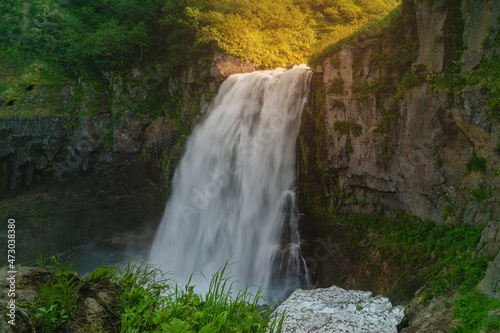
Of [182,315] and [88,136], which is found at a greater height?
[88,136]

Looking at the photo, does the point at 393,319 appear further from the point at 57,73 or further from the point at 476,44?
the point at 57,73

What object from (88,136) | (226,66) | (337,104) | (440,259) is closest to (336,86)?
(337,104)

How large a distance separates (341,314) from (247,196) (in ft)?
16.0

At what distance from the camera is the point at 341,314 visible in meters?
4.60

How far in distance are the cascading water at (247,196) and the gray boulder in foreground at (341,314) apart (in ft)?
5.89

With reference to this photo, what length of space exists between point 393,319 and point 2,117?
19.7 m

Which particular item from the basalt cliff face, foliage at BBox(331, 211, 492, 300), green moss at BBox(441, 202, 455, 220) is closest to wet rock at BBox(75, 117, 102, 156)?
the basalt cliff face

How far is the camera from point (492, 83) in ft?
15.0

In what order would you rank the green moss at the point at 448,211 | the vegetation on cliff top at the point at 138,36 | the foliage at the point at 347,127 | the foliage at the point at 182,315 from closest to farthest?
the foliage at the point at 182,315 < the green moss at the point at 448,211 < the foliage at the point at 347,127 < the vegetation on cliff top at the point at 138,36

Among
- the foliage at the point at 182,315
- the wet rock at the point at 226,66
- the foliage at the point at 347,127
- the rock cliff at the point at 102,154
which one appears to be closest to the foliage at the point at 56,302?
the foliage at the point at 182,315

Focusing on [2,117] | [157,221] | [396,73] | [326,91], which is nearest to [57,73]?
[2,117]

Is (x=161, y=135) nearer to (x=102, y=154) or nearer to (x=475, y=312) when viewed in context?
(x=102, y=154)

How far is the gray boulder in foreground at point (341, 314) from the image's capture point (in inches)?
167

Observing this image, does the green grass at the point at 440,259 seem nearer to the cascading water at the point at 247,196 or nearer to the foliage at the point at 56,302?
the cascading water at the point at 247,196
